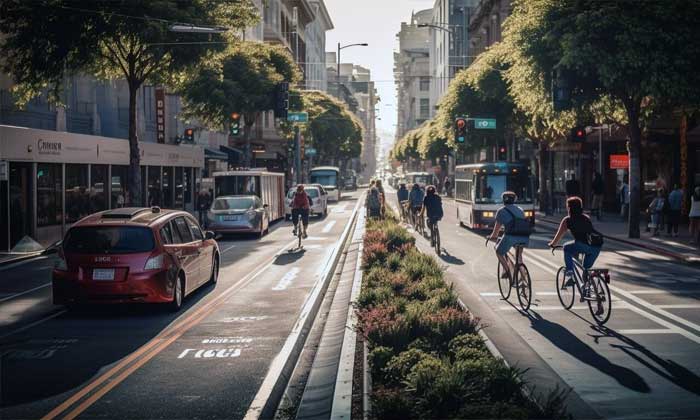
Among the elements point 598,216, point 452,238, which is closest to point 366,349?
point 452,238

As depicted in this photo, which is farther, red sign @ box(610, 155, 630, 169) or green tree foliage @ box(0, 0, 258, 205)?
red sign @ box(610, 155, 630, 169)

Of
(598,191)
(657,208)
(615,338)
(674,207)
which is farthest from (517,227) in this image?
(598,191)

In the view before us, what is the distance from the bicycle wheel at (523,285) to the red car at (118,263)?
5451 mm

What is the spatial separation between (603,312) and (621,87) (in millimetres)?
16160

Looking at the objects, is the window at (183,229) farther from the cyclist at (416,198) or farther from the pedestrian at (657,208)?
the pedestrian at (657,208)

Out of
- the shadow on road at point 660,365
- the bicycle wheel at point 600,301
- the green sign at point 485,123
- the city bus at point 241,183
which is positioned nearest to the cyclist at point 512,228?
the bicycle wheel at point 600,301

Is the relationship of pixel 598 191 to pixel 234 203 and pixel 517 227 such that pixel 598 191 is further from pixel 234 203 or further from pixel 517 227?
pixel 517 227

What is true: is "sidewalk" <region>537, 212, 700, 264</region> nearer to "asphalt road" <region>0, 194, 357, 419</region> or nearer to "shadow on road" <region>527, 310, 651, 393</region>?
"shadow on road" <region>527, 310, 651, 393</region>

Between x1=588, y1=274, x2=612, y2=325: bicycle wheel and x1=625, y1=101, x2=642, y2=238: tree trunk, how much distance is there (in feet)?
54.9

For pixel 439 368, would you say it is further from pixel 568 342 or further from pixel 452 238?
pixel 452 238

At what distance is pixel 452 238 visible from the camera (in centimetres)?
2961

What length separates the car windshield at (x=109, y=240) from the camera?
12984 mm

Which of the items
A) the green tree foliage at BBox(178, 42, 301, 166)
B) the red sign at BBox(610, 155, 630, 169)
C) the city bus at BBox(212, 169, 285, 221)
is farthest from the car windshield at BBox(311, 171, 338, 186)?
the city bus at BBox(212, 169, 285, 221)

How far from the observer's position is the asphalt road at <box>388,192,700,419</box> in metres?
8.02
